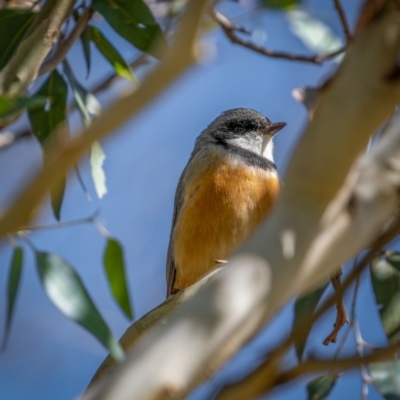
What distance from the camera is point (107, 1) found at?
2.99 meters

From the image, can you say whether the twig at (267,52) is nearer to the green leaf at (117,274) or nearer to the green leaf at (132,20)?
the green leaf at (132,20)

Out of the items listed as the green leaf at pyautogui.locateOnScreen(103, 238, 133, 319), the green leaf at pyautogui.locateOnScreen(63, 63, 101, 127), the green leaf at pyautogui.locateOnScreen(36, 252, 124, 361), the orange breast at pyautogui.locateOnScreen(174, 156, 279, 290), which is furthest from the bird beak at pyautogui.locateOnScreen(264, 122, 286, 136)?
the green leaf at pyautogui.locateOnScreen(36, 252, 124, 361)

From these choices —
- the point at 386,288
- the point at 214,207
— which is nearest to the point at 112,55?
the point at 214,207

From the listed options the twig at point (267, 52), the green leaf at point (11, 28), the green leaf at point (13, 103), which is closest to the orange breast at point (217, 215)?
the twig at point (267, 52)

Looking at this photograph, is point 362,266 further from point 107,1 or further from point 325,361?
point 107,1

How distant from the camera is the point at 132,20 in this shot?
2.95 metres

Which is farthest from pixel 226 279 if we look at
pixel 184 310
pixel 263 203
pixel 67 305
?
pixel 263 203

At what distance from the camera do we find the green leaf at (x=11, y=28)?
3.02m

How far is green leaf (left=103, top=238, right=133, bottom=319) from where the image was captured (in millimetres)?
2131

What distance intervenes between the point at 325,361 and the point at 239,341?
142mm

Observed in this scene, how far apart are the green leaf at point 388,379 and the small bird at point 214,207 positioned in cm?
111

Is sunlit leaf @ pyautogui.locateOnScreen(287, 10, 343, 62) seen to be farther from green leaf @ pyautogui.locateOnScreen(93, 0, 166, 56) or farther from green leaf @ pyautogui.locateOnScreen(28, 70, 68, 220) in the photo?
green leaf @ pyautogui.locateOnScreen(28, 70, 68, 220)

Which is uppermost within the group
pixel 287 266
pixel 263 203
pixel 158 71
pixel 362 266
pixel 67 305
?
pixel 158 71

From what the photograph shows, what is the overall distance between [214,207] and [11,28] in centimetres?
129
